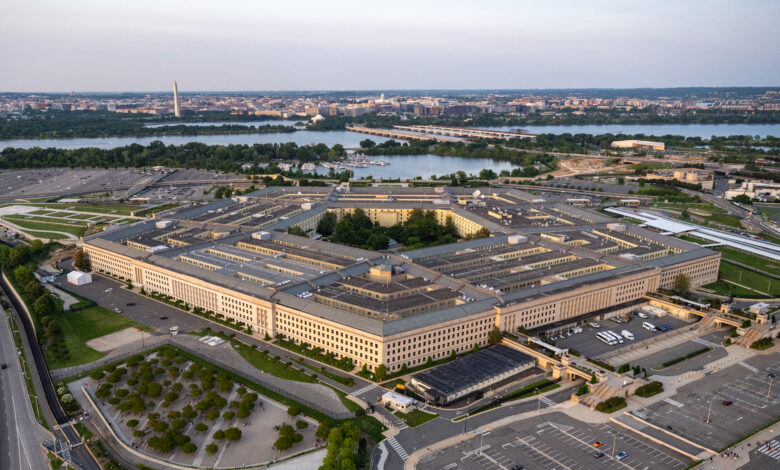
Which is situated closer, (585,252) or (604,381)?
(604,381)

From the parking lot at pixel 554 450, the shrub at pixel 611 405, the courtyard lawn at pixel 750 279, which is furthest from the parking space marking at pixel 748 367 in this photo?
the courtyard lawn at pixel 750 279

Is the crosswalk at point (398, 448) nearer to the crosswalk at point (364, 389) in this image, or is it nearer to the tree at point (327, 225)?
the crosswalk at point (364, 389)

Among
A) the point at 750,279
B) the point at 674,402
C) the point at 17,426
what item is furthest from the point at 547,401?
the point at 750,279

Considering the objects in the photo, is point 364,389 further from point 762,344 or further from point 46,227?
point 46,227

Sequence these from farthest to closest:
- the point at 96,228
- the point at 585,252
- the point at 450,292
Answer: the point at 96,228
the point at 585,252
the point at 450,292

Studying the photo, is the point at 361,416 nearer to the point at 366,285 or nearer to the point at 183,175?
the point at 366,285

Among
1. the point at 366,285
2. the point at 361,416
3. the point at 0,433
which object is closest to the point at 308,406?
the point at 361,416

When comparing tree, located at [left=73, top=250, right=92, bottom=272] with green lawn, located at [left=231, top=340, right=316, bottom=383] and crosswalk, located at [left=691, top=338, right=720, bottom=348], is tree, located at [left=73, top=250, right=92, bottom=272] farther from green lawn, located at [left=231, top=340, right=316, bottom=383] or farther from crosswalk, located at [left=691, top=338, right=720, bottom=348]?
crosswalk, located at [left=691, top=338, right=720, bottom=348]

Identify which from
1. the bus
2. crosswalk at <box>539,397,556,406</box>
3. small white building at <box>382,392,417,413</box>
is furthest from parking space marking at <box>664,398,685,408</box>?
small white building at <box>382,392,417,413</box>
